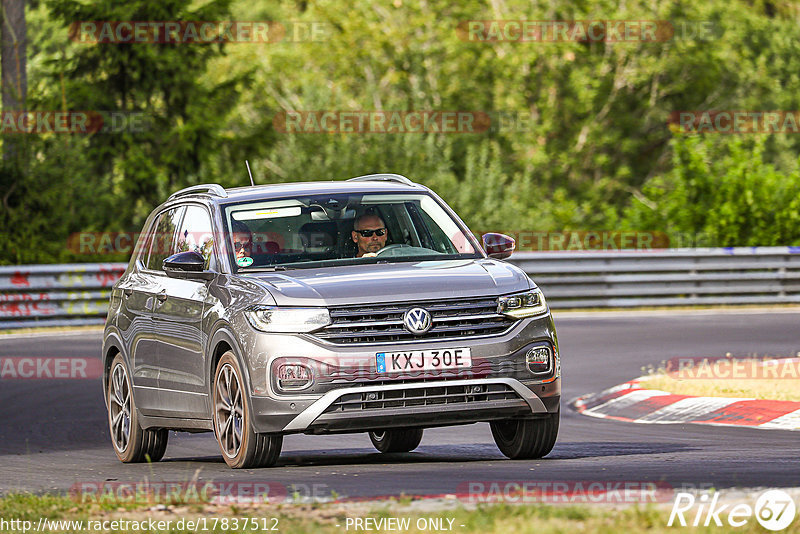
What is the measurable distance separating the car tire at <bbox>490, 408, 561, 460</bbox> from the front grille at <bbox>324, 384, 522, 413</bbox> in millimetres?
547

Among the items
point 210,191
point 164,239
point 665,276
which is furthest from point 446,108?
point 210,191

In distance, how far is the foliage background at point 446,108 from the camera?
2855cm

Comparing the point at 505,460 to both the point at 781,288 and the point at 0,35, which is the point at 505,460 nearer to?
the point at 781,288

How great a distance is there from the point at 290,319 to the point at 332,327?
0.24 m

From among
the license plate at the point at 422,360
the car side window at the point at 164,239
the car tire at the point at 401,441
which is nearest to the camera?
the license plate at the point at 422,360

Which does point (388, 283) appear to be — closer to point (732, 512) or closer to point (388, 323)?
point (388, 323)

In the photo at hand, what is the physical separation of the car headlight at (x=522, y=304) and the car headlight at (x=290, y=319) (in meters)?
1.03

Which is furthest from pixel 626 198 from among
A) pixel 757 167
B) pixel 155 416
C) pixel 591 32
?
pixel 155 416

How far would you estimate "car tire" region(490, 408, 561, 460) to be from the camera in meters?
9.41

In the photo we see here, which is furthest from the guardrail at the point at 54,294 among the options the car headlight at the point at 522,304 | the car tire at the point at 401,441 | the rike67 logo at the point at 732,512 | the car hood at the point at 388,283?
the rike67 logo at the point at 732,512

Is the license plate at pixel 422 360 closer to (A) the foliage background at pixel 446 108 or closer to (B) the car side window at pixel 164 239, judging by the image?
(B) the car side window at pixel 164 239

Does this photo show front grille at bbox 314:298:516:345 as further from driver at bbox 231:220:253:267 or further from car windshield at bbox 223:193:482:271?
driver at bbox 231:220:253:267

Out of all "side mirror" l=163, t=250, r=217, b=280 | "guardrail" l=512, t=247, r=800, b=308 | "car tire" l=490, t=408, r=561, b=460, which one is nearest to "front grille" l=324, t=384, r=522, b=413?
"car tire" l=490, t=408, r=561, b=460

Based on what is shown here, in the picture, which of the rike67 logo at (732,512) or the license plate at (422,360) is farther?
the license plate at (422,360)
